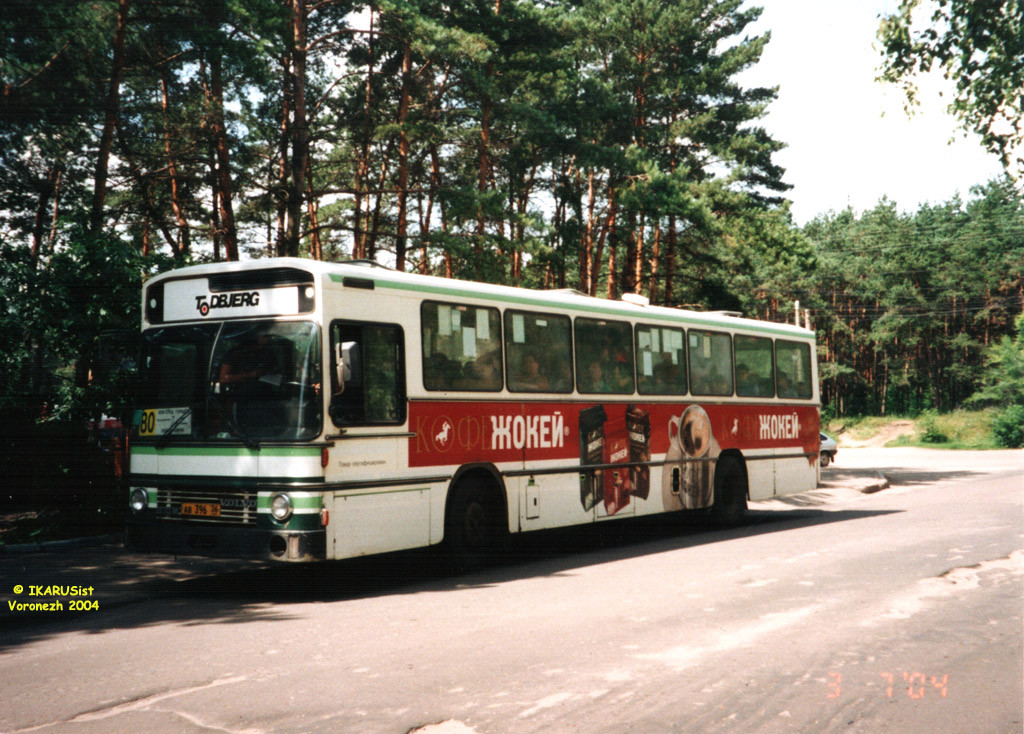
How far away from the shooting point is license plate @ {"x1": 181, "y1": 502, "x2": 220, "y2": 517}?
9.34 meters

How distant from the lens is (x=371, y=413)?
9.70m

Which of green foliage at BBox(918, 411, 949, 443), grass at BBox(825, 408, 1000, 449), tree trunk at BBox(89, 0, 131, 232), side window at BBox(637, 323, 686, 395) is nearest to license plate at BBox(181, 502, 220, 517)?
side window at BBox(637, 323, 686, 395)

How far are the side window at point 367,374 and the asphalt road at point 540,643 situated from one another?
1761mm

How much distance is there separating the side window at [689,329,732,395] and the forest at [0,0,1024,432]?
782cm

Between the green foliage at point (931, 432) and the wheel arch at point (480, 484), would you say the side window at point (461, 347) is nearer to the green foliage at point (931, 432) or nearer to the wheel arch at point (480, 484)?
the wheel arch at point (480, 484)

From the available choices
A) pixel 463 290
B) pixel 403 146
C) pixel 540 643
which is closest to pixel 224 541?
pixel 540 643

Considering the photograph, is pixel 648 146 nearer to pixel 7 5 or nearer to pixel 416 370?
pixel 7 5

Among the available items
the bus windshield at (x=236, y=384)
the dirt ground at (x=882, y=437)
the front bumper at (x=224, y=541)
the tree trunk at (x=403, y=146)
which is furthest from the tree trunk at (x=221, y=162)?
the dirt ground at (x=882, y=437)

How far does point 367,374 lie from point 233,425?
4.40ft

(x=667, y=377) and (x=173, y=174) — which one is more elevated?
(x=173, y=174)

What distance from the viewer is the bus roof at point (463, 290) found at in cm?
958

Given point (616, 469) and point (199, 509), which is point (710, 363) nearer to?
point (616, 469)

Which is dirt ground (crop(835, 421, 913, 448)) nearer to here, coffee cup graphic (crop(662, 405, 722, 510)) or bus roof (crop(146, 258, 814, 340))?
coffee cup graphic (crop(662, 405, 722, 510))

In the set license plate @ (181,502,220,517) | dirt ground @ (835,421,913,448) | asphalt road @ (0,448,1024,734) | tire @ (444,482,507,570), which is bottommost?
dirt ground @ (835,421,913,448)
